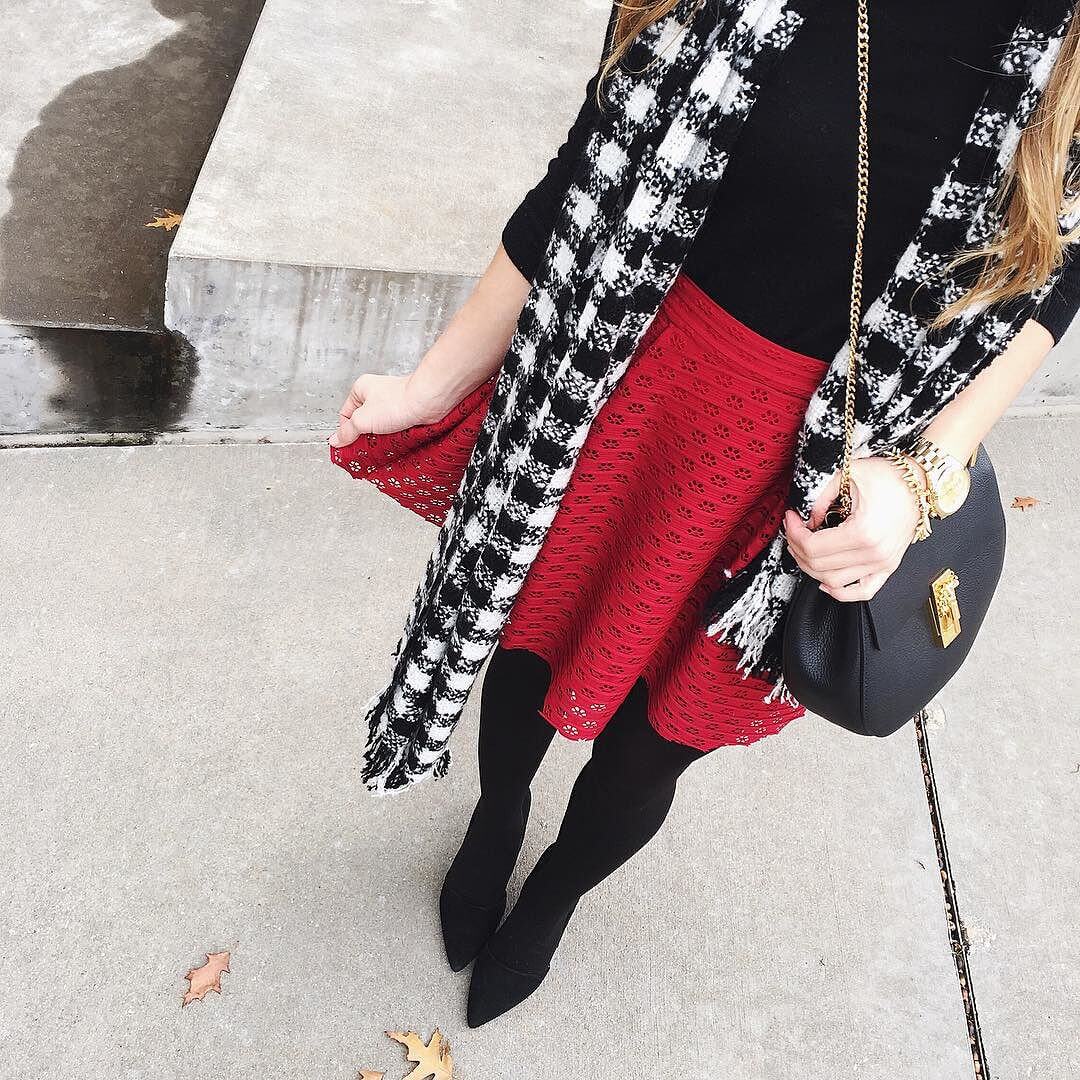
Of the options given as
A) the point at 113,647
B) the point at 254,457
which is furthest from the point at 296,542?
the point at 113,647

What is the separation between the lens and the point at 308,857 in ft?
6.81

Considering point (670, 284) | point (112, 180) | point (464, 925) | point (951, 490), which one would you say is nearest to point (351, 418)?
point (670, 284)

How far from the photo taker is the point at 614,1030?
1.96 meters

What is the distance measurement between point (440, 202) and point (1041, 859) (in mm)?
2215

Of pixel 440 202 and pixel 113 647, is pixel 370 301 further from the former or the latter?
pixel 113 647

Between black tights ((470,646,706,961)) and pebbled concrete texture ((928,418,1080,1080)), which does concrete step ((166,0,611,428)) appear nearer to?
black tights ((470,646,706,961))

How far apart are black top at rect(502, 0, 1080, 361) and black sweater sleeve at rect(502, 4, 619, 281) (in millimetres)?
195

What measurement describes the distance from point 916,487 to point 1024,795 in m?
1.64

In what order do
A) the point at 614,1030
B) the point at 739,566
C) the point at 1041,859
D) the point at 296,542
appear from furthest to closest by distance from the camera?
the point at 296,542 < the point at 1041,859 < the point at 614,1030 < the point at 739,566

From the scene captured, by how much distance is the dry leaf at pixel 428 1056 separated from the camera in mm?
1829

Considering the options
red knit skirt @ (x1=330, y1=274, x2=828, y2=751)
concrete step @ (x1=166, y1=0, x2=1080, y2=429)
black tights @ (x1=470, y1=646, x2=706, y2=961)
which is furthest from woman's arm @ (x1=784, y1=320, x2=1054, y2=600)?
concrete step @ (x1=166, y1=0, x2=1080, y2=429)

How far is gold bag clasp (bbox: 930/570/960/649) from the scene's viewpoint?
4.13 ft

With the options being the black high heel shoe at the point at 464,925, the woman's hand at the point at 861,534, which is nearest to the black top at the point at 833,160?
the woman's hand at the point at 861,534

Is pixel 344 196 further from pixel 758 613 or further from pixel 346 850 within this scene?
pixel 758 613
